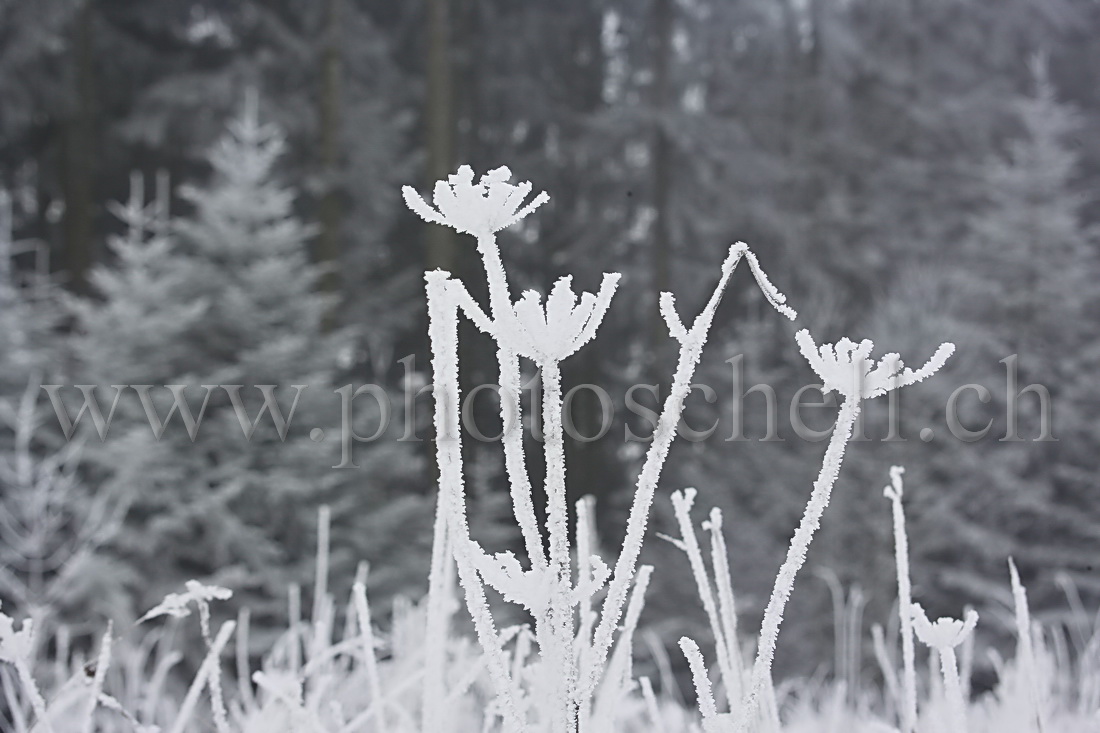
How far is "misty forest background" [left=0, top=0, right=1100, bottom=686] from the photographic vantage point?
6523 millimetres

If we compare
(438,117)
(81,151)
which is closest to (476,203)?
(438,117)

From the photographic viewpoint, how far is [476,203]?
48cm

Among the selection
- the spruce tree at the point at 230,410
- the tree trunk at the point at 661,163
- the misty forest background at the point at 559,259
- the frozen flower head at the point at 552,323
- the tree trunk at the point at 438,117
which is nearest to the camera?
the frozen flower head at the point at 552,323

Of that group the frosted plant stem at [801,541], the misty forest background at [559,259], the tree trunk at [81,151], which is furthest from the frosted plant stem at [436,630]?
the tree trunk at [81,151]

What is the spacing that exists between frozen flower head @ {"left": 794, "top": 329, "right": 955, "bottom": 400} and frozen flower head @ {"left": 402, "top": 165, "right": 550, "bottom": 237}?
0.18 meters

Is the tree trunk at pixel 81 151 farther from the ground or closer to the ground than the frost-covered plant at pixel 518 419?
farther from the ground

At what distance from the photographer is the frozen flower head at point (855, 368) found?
1.70 feet

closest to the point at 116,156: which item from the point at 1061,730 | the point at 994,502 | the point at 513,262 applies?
the point at 513,262

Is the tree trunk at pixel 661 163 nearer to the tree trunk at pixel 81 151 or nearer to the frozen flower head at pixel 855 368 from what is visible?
the tree trunk at pixel 81 151

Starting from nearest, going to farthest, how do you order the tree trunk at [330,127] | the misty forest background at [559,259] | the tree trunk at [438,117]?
the misty forest background at [559,259] → the tree trunk at [330,127] → the tree trunk at [438,117]

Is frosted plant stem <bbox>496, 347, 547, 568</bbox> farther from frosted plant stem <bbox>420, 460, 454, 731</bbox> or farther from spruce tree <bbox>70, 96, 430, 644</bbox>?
spruce tree <bbox>70, 96, 430, 644</bbox>

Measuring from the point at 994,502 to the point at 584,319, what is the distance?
9.65m

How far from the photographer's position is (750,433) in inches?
453

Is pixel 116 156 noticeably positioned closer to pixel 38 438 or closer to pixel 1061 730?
pixel 38 438
